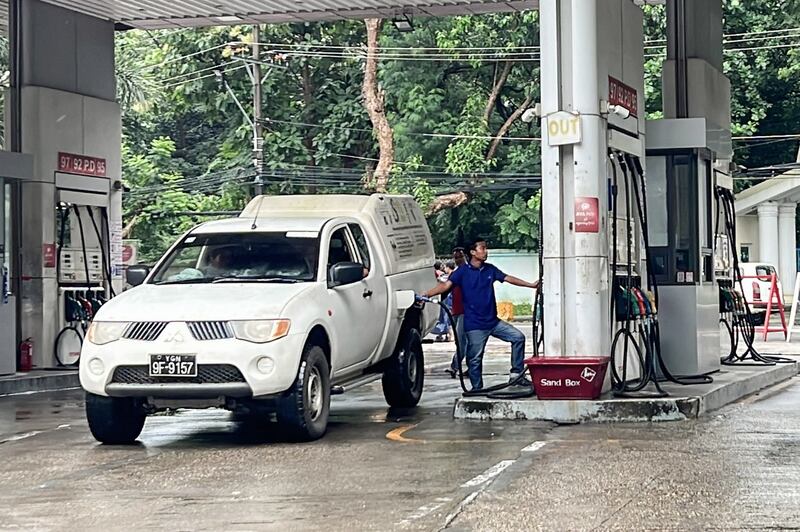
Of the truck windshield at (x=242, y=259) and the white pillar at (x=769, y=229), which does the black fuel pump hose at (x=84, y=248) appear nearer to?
the truck windshield at (x=242, y=259)

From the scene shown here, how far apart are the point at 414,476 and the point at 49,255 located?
Answer: 431 inches

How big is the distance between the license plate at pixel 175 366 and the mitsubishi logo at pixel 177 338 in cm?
12

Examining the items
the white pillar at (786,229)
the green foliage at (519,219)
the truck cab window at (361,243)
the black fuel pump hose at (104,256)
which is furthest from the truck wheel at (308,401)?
the white pillar at (786,229)

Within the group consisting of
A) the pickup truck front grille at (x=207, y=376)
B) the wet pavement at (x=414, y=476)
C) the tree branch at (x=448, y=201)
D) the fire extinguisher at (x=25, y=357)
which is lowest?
the wet pavement at (x=414, y=476)

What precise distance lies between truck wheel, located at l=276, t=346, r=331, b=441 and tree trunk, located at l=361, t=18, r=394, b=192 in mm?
27401

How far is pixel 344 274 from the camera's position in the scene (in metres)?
11.6

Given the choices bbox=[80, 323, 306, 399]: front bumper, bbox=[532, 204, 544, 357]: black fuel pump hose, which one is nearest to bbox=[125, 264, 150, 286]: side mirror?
bbox=[80, 323, 306, 399]: front bumper

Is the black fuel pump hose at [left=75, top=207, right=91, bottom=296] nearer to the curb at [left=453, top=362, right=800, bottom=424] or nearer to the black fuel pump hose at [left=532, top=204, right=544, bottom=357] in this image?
the black fuel pump hose at [left=532, top=204, right=544, bottom=357]

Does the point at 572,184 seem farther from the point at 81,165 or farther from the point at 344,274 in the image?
the point at 81,165

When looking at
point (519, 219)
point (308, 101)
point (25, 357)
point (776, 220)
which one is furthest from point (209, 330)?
point (776, 220)

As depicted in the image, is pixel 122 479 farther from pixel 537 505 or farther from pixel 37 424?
pixel 37 424

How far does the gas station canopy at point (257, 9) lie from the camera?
20.0 meters

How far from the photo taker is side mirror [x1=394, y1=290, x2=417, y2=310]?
13422 mm

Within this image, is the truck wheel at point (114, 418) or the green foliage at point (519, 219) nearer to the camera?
the truck wheel at point (114, 418)
